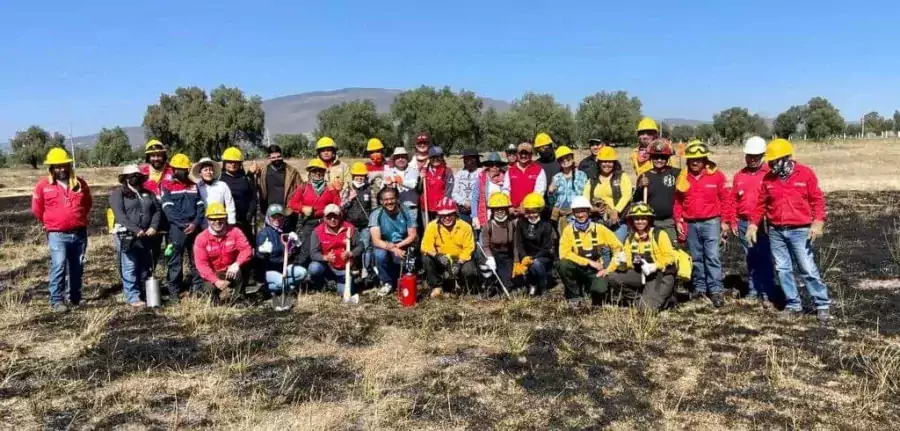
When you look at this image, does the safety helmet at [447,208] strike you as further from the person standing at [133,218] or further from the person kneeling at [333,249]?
the person standing at [133,218]

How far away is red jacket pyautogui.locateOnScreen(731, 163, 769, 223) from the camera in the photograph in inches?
279

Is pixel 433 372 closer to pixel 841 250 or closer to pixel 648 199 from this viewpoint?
pixel 648 199

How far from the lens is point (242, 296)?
7.71 metres

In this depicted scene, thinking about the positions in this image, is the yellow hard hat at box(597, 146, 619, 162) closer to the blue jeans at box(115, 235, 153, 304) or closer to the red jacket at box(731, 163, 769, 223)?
the red jacket at box(731, 163, 769, 223)

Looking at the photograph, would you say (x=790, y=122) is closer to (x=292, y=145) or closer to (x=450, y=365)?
(x=292, y=145)

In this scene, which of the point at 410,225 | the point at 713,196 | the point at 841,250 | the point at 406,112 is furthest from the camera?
the point at 406,112

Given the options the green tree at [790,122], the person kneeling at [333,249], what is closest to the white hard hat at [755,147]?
the person kneeling at [333,249]

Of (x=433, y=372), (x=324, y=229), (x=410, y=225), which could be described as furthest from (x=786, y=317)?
(x=324, y=229)

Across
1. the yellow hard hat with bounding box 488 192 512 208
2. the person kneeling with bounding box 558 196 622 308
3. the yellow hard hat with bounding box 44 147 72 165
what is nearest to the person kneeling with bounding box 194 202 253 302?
the yellow hard hat with bounding box 44 147 72 165

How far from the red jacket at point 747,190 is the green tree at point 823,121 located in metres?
74.4

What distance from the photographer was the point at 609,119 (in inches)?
2371

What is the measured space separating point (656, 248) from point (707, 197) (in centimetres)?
80

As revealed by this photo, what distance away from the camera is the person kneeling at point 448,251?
306 inches

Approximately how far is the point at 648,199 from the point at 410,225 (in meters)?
3.03
